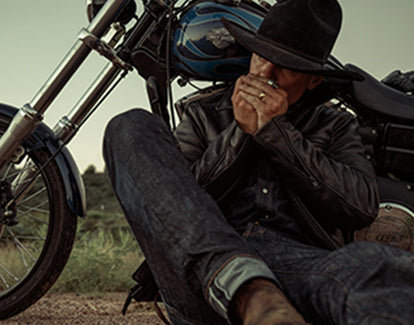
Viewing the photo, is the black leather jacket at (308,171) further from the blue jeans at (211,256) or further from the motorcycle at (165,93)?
the motorcycle at (165,93)

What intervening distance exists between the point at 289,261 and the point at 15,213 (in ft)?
4.85

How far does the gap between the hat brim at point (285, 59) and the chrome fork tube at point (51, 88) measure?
65cm

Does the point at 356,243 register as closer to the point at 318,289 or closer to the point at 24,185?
the point at 318,289

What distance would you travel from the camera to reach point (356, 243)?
1.15m

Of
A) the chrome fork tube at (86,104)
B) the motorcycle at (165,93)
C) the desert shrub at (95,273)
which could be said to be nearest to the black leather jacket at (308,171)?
the motorcycle at (165,93)

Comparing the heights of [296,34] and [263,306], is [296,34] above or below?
above

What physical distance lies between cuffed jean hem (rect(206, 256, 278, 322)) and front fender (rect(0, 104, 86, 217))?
124 centimetres

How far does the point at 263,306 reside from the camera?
3.27 feet

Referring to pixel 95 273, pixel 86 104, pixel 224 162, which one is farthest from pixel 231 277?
pixel 95 273

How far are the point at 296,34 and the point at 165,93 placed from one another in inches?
24.0

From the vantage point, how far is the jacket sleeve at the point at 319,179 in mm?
1445

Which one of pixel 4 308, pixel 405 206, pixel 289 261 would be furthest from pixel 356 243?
pixel 4 308

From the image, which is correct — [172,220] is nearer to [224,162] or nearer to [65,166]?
[224,162]

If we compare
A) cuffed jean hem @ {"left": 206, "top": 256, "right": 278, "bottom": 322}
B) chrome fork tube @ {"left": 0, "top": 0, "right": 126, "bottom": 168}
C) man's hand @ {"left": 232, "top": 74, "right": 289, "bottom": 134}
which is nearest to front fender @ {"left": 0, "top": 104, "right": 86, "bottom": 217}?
chrome fork tube @ {"left": 0, "top": 0, "right": 126, "bottom": 168}
